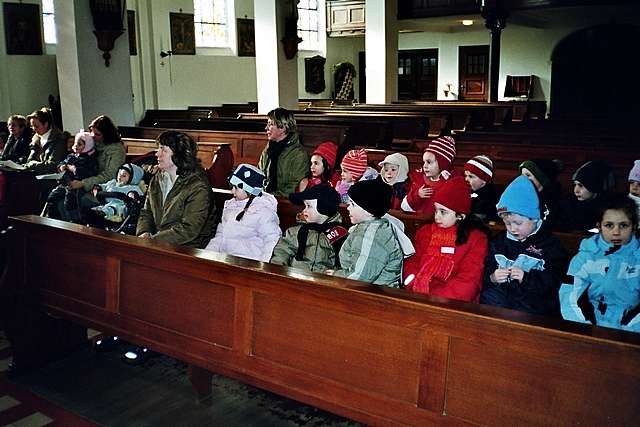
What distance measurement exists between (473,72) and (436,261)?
1872 centimetres

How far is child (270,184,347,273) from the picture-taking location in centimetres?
366

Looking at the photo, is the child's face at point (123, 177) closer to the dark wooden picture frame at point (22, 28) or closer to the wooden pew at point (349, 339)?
the wooden pew at point (349, 339)

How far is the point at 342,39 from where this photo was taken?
72.5ft

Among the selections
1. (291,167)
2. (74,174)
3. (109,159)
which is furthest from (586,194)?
(74,174)

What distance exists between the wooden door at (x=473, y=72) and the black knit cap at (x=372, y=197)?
18365 millimetres

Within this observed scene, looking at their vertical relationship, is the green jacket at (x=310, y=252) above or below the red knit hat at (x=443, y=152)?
below

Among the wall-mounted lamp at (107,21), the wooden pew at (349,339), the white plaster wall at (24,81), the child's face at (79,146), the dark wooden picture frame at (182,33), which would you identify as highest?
the dark wooden picture frame at (182,33)

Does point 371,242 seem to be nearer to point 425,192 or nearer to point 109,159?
point 425,192

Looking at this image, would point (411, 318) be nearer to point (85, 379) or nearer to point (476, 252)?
point (476, 252)

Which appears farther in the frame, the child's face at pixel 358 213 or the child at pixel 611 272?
the child's face at pixel 358 213

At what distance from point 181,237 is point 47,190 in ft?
10.4

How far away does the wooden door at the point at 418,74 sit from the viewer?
22062mm

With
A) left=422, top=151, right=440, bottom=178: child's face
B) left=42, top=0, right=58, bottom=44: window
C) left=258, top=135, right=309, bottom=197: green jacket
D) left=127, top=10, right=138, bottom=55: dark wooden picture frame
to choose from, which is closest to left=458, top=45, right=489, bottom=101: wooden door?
left=127, top=10, right=138, bottom=55: dark wooden picture frame

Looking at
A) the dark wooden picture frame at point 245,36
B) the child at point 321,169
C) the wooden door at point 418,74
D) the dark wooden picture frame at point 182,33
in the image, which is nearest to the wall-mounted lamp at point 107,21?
the child at point 321,169
